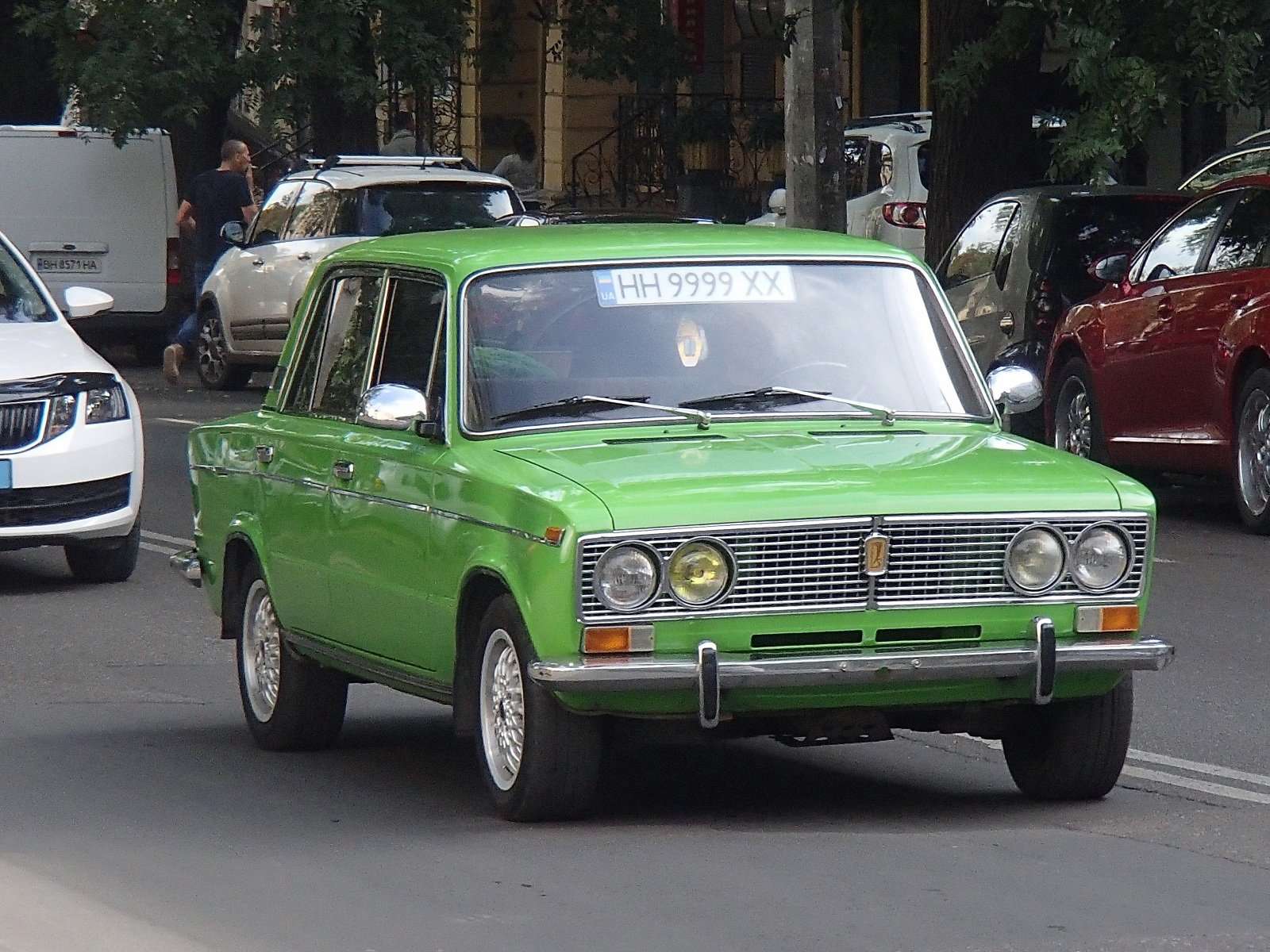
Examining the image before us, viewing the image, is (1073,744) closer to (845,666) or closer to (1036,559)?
(1036,559)

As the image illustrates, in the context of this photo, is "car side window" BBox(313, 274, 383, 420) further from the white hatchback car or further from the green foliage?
the green foliage

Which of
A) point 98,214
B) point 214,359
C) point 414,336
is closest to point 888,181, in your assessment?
point 214,359

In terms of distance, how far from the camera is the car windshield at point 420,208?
21203mm

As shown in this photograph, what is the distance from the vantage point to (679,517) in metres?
6.50

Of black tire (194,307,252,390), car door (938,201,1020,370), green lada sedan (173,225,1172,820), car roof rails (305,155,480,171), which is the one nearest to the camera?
green lada sedan (173,225,1172,820)

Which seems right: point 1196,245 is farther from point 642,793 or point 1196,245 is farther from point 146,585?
point 642,793

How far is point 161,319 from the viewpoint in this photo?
2695cm

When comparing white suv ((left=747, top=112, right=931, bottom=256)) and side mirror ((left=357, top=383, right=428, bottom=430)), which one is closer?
side mirror ((left=357, top=383, right=428, bottom=430))

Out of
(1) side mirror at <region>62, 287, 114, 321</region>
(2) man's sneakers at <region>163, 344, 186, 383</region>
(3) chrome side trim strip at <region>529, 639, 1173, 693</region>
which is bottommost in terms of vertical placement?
(2) man's sneakers at <region>163, 344, 186, 383</region>

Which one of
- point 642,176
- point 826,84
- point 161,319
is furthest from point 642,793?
point 642,176

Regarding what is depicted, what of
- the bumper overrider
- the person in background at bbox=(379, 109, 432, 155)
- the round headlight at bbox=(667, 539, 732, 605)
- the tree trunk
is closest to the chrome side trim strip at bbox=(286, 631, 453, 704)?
the bumper overrider

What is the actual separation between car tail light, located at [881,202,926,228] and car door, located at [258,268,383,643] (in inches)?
584

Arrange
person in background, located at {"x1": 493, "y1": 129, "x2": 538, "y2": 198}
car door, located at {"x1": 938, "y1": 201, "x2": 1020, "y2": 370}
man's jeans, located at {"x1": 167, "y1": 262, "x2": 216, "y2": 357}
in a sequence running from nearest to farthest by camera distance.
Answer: car door, located at {"x1": 938, "y1": 201, "x2": 1020, "y2": 370}, man's jeans, located at {"x1": 167, "y1": 262, "x2": 216, "y2": 357}, person in background, located at {"x1": 493, "y1": 129, "x2": 538, "y2": 198}

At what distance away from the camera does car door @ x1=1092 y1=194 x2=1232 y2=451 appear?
47.7ft
